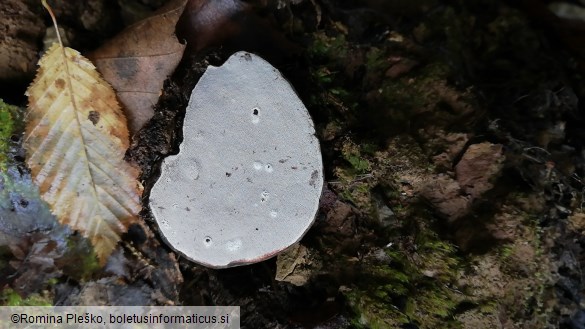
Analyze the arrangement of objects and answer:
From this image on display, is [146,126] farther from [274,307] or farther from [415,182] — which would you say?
[415,182]

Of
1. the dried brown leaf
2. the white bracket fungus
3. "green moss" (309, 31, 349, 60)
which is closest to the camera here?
the white bracket fungus

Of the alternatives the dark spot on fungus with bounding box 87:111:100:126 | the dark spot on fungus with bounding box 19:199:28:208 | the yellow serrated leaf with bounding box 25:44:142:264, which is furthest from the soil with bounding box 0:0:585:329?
the dark spot on fungus with bounding box 87:111:100:126

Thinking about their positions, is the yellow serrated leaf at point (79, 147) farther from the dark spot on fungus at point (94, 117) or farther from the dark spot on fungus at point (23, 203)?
the dark spot on fungus at point (23, 203)

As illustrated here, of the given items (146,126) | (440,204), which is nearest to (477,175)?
(440,204)

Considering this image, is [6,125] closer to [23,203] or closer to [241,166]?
[23,203]

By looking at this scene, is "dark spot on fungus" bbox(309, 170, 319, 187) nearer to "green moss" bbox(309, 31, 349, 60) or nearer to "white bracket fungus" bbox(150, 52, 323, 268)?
"white bracket fungus" bbox(150, 52, 323, 268)

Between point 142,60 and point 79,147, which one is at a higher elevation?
point 142,60

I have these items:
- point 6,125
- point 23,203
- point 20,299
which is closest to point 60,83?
point 6,125
